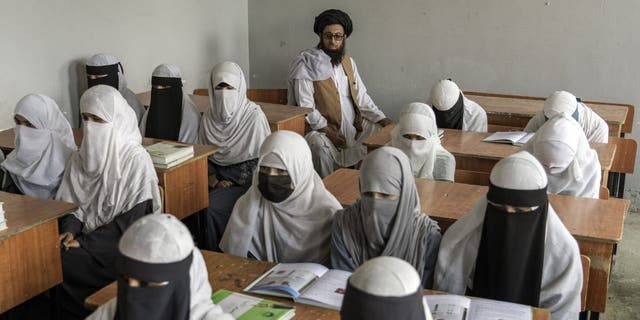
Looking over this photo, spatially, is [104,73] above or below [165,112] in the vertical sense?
above

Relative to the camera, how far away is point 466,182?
3939mm

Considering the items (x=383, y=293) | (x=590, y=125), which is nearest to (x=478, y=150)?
(x=590, y=125)

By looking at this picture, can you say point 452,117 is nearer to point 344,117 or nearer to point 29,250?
point 344,117

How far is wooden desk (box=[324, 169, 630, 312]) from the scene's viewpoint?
→ 9.21ft

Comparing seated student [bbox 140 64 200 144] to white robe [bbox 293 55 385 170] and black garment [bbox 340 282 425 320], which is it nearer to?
white robe [bbox 293 55 385 170]

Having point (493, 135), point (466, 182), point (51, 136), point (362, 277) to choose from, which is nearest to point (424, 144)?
point (466, 182)

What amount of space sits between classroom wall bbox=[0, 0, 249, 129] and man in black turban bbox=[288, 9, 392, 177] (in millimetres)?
1081

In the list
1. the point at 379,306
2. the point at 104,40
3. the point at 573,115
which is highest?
the point at 104,40

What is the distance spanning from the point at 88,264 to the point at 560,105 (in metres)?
3.12

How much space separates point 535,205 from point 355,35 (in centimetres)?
453

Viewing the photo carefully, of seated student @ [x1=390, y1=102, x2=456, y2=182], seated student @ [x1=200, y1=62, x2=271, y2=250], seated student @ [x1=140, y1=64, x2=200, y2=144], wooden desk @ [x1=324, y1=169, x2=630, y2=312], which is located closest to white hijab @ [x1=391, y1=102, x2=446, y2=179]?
seated student @ [x1=390, y1=102, x2=456, y2=182]

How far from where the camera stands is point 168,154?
3803mm

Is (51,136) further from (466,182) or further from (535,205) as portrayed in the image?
(535,205)

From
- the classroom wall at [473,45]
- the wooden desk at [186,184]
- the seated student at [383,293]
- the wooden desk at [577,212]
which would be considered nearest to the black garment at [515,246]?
the wooden desk at [577,212]
